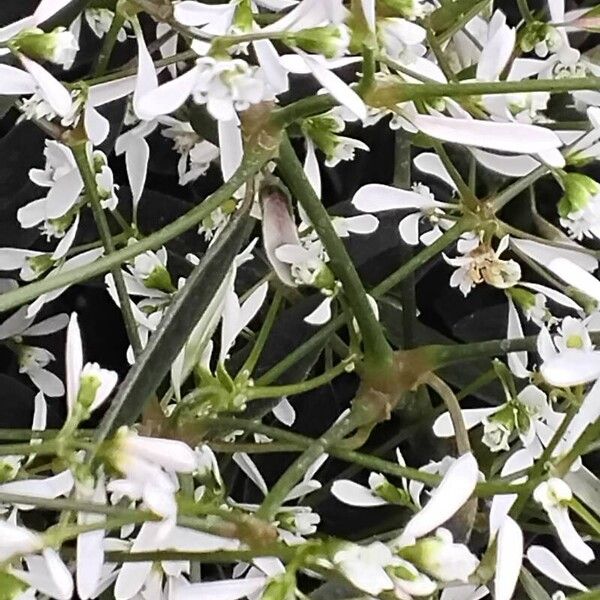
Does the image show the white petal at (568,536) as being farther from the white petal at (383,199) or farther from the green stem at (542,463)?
the white petal at (383,199)

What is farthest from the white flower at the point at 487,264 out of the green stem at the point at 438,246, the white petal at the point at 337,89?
the white petal at the point at 337,89

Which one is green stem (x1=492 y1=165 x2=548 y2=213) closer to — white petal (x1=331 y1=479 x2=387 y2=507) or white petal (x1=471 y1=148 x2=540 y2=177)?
white petal (x1=471 y1=148 x2=540 y2=177)

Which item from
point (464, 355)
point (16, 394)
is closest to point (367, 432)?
point (464, 355)

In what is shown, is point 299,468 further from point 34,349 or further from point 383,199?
point 34,349

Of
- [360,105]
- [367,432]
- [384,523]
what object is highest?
[360,105]

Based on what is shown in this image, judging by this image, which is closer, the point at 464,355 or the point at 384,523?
the point at 464,355

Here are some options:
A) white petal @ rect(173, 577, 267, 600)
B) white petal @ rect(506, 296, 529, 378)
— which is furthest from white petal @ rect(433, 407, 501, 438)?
white petal @ rect(173, 577, 267, 600)

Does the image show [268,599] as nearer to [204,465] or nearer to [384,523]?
[204,465]
